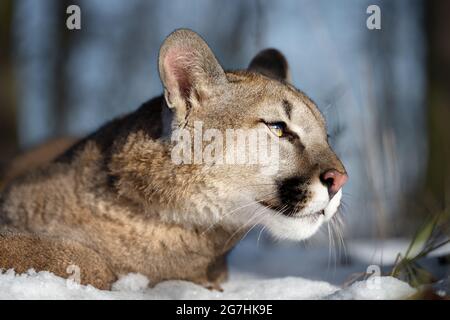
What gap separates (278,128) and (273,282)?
36.4 inches

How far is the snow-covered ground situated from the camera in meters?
2.73

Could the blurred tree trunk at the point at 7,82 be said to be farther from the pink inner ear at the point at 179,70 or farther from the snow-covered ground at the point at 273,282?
the pink inner ear at the point at 179,70

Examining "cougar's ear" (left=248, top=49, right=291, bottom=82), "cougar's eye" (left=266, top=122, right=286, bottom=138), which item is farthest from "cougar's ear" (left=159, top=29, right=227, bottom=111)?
"cougar's ear" (left=248, top=49, right=291, bottom=82)

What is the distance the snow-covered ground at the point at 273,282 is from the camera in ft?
8.96

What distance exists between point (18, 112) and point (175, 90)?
6.85 m

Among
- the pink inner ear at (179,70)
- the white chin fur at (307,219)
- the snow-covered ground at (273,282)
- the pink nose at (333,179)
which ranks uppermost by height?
the pink inner ear at (179,70)

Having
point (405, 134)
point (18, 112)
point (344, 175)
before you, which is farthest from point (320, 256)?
point (18, 112)

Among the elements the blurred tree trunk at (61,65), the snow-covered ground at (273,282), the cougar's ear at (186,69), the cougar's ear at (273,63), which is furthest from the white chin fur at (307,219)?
the blurred tree trunk at (61,65)

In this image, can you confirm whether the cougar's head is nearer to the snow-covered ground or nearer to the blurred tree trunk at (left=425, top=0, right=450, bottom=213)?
the snow-covered ground

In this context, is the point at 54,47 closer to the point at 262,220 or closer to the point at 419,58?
the point at 419,58

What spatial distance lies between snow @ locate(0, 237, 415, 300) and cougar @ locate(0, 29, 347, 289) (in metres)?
0.13

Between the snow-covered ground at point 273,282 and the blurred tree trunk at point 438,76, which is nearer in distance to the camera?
the snow-covered ground at point 273,282

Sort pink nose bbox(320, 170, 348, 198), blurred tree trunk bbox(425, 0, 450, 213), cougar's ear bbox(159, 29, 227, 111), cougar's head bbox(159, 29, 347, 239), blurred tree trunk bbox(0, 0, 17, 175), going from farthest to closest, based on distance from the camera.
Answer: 1. blurred tree trunk bbox(0, 0, 17, 175)
2. blurred tree trunk bbox(425, 0, 450, 213)
3. cougar's ear bbox(159, 29, 227, 111)
4. cougar's head bbox(159, 29, 347, 239)
5. pink nose bbox(320, 170, 348, 198)

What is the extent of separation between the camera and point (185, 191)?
331 centimetres
